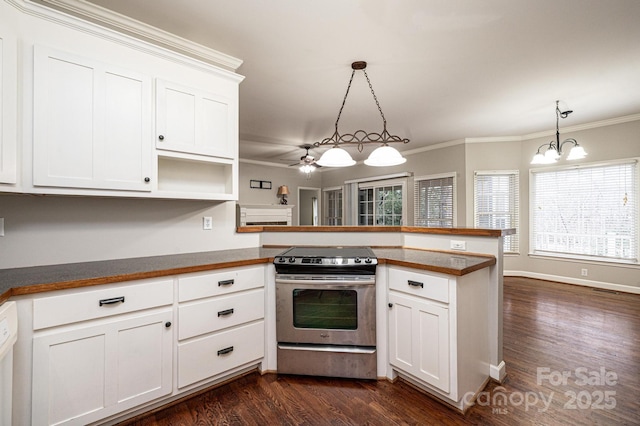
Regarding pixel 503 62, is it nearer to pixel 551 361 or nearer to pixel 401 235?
pixel 401 235

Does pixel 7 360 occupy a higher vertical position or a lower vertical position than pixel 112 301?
lower

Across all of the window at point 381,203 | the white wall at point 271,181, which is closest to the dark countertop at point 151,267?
the window at point 381,203

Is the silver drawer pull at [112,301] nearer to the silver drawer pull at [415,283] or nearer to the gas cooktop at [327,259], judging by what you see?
the gas cooktop at [327,259]

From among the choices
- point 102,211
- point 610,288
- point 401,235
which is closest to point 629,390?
point 401,235

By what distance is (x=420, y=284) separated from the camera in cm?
185

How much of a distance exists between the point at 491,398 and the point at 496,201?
169 inches

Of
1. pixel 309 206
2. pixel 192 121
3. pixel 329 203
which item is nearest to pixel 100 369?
pixel 192 121

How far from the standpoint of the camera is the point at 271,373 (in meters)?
2.17

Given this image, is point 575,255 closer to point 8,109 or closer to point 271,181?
point 271,181

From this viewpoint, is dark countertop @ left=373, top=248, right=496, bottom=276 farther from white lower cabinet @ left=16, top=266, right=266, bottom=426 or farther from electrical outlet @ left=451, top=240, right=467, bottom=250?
white lower cabinet @ left=16, top=266, right=266, bottom=426

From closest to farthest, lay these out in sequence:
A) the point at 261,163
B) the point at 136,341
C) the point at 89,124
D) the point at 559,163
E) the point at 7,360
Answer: the point at 7,360 → the point at 136,341 → the point at 89,124 → the point at 559,163 → the point at 261,163

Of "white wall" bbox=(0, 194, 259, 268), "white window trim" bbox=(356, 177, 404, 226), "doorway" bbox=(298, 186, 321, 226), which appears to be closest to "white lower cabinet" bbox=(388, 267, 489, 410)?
"white wall" bbox=(0, 194, 259, 268)

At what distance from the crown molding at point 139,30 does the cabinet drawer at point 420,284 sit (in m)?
2.24

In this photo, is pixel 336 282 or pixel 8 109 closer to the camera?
pixel 8 109
